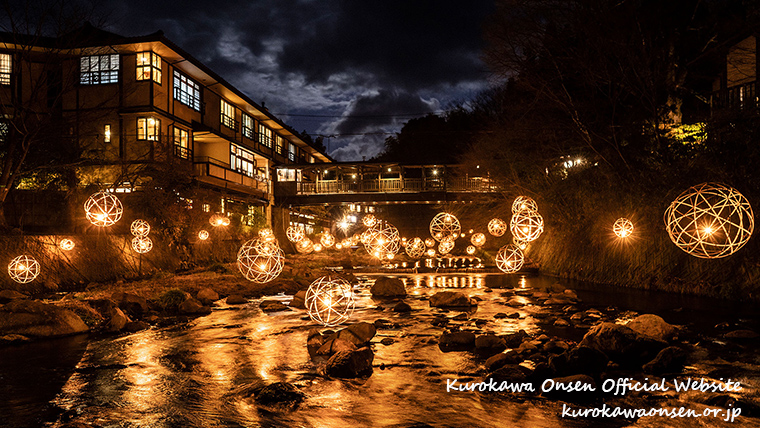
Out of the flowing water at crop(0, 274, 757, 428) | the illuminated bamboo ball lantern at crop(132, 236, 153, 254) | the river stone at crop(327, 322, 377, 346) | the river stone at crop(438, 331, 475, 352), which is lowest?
the flowing water at crop(0, 274, 757, 428)

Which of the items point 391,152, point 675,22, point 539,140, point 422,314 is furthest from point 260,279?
point 391,152

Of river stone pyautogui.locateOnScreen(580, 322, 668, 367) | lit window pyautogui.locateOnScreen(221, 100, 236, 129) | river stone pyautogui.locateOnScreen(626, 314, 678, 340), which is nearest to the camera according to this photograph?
river stone pyautogui.locateOnScreen(580, 322, 668, 367)

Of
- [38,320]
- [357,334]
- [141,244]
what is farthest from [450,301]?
[141,244]

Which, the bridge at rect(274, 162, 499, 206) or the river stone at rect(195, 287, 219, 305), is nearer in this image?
the river stone at rect(195, 287, 219, 305)

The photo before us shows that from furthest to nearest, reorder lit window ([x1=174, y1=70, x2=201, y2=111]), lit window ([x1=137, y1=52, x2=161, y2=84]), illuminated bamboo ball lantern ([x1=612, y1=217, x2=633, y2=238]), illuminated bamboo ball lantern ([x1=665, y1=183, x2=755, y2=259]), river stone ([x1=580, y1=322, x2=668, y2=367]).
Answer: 1. lit window ([x1=174, y1=70, x2=201, y2=111])
2. lit window ([x1=137, y1=52, x2=161, y2=84])
3. illuminated bamboo ball lantern ([x1=612, y1=217, x2=633, y2=238])
4. illuminated bamboo ball lantern ([x1=665, y1=183, x2=755, y2=259])
5. river stone ([x1=580, y1=322, x2=668, y2=367])

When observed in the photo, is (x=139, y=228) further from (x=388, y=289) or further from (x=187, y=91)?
(x=187, y=91)

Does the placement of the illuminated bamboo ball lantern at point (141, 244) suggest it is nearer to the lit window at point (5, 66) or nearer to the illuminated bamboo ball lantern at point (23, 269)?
the illuminated bamboo ball lantern at point (23, 269)

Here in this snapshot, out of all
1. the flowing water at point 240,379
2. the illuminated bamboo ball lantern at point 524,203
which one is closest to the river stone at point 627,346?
the flowing water at point 240,379

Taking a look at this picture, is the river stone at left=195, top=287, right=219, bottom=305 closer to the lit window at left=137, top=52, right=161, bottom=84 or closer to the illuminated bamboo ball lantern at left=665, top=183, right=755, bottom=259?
the illuminated bamboo ball lantern at left=665, top=183, right=755, bottom=259

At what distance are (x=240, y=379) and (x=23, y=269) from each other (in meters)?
12.5

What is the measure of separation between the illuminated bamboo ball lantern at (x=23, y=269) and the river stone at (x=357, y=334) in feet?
41.1

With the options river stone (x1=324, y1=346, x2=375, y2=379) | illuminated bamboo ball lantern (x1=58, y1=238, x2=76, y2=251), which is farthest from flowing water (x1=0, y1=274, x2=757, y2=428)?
illuminated bamboo ball lantern (x1=58, y1=238, x2=76, y2=251)

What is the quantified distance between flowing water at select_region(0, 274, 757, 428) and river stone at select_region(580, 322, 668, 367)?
7.75 feet

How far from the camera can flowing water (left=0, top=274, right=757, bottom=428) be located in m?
6.73
